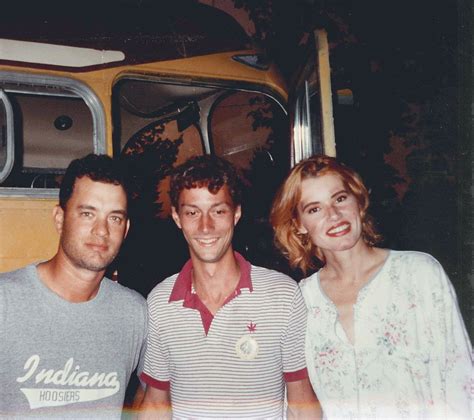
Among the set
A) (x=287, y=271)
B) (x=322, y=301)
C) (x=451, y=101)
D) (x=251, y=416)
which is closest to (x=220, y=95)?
(x=287, y=271)

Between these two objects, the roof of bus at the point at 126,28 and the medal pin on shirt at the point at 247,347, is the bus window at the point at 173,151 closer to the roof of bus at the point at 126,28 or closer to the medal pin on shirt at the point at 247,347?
the roof of bus at the point at 126,28

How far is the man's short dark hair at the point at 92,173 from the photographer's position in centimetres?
235

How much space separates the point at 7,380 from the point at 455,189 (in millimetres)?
7421

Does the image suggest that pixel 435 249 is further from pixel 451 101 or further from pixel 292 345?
pixel 292 345

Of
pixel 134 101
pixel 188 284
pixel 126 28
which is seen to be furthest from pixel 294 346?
pixel 134 101

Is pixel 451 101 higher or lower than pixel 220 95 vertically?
higher

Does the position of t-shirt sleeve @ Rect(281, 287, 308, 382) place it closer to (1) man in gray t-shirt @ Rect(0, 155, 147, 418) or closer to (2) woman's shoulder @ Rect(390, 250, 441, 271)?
(2) woman's shoulder @ Rect(390, 250, 441, 271)

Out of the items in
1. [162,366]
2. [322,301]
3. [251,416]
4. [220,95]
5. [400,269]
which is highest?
[220,95]

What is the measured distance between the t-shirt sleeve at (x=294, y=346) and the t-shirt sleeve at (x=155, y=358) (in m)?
0.59

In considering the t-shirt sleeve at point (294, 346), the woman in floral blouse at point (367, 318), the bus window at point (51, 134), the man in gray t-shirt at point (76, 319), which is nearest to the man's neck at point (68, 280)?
the man in gray t-shirt at point (76, 319)

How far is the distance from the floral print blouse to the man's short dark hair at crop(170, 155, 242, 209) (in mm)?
785

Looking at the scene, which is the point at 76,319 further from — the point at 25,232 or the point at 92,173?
the point at 25,232

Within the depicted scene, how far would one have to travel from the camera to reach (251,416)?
84.7 inches

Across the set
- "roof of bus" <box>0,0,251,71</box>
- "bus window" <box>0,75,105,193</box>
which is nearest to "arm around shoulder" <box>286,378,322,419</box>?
"roof of bus" <box>0,0,251,71</box>
